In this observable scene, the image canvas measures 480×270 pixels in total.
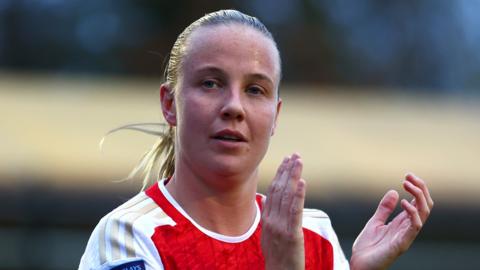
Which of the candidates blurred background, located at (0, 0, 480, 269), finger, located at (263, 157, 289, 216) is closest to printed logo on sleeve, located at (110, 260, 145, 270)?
finger, located at (263, 157, 289, 216)

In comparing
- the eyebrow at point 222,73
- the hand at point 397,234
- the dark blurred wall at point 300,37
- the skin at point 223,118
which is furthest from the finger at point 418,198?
the dark blurred wall at point 300,37

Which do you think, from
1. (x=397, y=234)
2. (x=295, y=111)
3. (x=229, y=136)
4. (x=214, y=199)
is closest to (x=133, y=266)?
(x=214, y=199)

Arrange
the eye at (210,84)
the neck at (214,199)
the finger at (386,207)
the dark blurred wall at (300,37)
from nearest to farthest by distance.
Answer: the eye at (210,84)
the neck at (214,199)
the finger at (386,207)
the dark blurred wall at (300,37)

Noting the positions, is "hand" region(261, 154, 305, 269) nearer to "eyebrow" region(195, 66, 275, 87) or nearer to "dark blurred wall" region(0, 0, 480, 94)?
"eyebrow" region(195, 66, 275, 87)

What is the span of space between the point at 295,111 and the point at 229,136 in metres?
9.12

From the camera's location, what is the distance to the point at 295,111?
12.3 metres

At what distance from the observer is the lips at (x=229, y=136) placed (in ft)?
10.6

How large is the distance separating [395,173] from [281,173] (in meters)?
6.88

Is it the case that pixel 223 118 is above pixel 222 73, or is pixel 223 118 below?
below

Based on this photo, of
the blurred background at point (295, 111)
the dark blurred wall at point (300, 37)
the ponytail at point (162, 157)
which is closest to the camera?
the ponytail at point (162, 157)

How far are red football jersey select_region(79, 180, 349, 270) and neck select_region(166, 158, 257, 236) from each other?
0.03 meters

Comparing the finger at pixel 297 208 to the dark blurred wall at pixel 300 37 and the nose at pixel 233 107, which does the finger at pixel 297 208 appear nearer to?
the nose at pixel 233 107

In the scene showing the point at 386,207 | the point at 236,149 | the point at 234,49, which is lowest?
the point at 386,207

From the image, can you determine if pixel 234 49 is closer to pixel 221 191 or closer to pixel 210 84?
pixel 210 84
